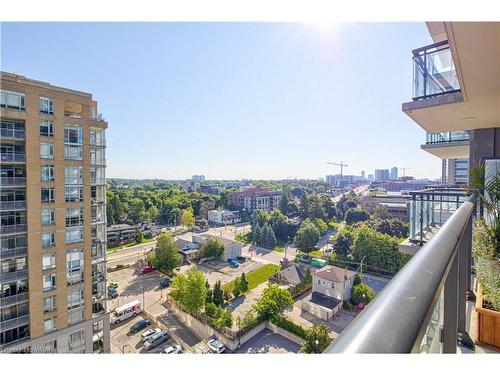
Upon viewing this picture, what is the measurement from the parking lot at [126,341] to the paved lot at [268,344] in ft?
8.23

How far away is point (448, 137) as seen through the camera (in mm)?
4836

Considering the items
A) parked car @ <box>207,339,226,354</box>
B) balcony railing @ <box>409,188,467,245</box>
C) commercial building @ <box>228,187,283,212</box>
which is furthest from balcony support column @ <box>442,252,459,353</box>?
commercial building @ <box>228,187,283,212</box>

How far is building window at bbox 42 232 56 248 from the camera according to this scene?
4.86 m

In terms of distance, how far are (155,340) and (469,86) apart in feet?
33.1

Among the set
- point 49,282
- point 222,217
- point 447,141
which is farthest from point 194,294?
point 222,217

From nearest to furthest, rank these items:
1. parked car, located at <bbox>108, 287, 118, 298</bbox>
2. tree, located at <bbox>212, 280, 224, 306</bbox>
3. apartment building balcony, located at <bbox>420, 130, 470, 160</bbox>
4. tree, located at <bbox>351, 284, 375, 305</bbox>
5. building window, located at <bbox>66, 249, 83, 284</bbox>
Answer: apartment building balcony, located at <bbox>420, 130, 470, 160</bbox>
building window, located at <bbox>66, 249, 83, 284</bbox>
tree, located at <bbox>212, 280, 224, 306</bbox>
tree, located at <bbox>351, 284, 375, 305</bbox>
parked car, located at <bbox>108, 287, 118, 298</bbox>

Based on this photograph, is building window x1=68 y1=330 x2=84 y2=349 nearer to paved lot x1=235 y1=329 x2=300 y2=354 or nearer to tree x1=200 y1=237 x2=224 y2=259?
paved lot x1=235 y1=329 x2=300 y2=354

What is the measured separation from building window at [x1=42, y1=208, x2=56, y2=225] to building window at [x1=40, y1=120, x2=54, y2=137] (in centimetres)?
135
